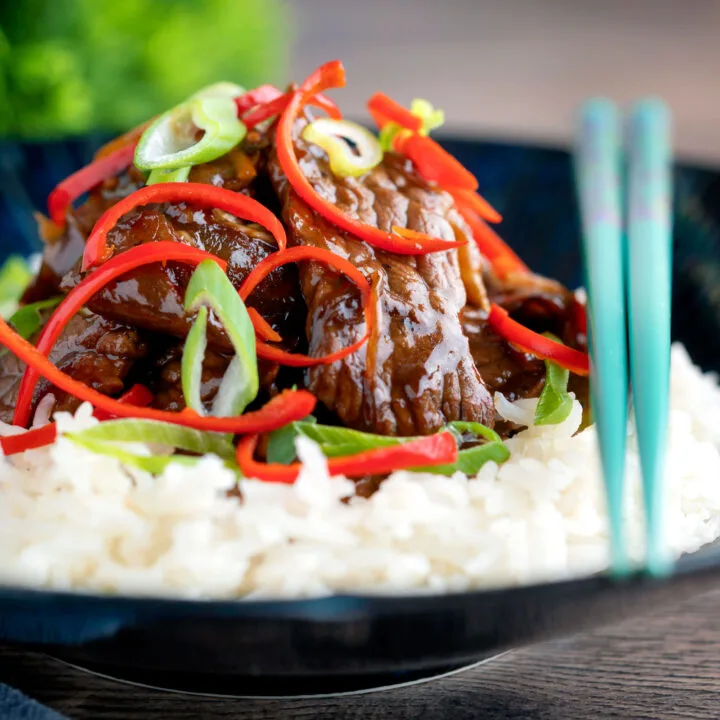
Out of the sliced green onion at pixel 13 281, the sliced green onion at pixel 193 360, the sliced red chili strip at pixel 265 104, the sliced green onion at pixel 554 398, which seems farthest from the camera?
the sliced green onion at pixel 13 281

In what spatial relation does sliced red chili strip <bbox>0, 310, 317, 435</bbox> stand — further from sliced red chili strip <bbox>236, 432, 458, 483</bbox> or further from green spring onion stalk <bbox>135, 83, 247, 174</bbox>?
green spring onion stalk <bbox>135, 83, 247, 174</bbox>

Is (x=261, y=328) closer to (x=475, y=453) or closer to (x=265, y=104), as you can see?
(x=475, y=453)

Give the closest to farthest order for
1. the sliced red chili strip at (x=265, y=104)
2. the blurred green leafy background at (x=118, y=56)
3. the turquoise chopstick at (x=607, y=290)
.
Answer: the turquoise chopstick at (x=607, y=290), the sliced red chili strip at (x=265, y=104), the blurred green leafy background at (x=118, y=56)

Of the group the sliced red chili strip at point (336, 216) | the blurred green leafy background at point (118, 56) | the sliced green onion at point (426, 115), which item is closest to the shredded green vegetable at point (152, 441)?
the sliced red chili strip at point (336, 216)

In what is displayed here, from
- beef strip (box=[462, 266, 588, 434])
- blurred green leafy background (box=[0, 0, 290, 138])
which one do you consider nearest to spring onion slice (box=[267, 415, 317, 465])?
beef strip (box=[462, 266, 588, 434])

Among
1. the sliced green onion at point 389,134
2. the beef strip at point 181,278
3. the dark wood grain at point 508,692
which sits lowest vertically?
the dark wood grain at point 508,692

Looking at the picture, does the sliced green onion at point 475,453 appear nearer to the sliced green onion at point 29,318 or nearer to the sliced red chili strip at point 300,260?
the sliced red chili strip at point 300,260

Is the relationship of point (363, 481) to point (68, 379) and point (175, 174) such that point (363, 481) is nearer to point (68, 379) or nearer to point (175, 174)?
point (68, 379)
